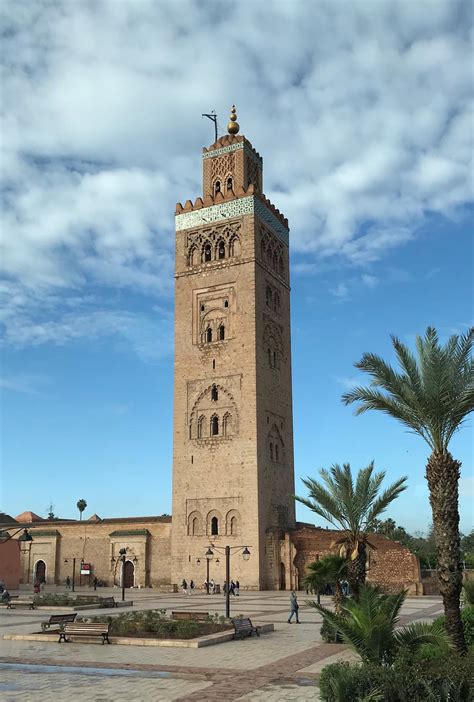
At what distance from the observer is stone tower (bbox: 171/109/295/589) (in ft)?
113

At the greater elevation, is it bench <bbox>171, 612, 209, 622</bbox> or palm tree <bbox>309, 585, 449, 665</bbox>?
palm tree <bbox>309, 585, 449, 665</bbox>

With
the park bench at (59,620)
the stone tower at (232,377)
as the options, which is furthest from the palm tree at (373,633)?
the stone tower at (232,377)

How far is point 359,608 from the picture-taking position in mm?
8891

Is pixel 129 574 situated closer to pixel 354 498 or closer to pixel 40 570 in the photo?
pixel 40 570

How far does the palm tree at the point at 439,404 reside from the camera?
11.3 meters

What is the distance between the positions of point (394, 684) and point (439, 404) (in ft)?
18.3

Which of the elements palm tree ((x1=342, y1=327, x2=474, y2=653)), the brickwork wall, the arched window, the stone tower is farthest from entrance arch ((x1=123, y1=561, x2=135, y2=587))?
palm tree ((x1=342, y1=327, x2=474, y2=653))

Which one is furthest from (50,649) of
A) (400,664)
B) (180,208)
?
(180,208)

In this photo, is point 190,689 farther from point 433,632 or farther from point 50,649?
point 50,649

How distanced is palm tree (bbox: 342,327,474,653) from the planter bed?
498 centimetres

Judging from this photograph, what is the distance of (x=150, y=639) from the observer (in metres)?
13.9

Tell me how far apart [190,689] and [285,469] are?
28.6 meters

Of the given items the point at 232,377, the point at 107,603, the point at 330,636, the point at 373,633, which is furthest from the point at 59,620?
the point at 232,377

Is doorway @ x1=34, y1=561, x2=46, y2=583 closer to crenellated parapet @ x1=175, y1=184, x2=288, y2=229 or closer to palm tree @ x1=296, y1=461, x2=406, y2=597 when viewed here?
crenellated parapet @ x1=175, y1=184, x2=288, y2=229
